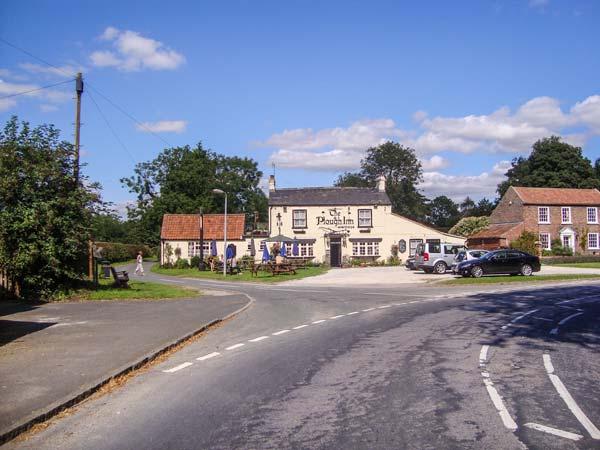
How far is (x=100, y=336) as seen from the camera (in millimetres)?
11406

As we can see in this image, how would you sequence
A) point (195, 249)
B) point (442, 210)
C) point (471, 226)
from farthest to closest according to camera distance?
point (442, 210) < point (471, 226) < point (195, 249)

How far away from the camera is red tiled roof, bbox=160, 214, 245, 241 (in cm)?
5359

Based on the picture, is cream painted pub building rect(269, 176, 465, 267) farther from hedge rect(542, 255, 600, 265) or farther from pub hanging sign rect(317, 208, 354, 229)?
hedge rect(542, 255, 600, 265)

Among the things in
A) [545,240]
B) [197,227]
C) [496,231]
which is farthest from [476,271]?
[197,227]

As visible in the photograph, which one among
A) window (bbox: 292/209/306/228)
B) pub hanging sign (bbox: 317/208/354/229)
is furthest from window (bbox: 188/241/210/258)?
pub hanging sign (bbox: 317/208/354/229)

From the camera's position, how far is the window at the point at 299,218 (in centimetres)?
5112

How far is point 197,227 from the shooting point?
54.9 meters

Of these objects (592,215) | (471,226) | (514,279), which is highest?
(592,215)

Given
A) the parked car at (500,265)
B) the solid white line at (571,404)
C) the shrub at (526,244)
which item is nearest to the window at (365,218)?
the shrub at (526,244)

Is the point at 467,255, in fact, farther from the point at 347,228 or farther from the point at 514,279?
the point at 347,228

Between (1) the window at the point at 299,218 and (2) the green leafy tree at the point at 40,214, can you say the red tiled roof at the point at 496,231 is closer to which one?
(1) the window at the point at 299,218

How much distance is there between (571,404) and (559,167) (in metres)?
76.9

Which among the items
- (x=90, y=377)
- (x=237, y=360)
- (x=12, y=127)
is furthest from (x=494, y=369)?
(x=12, y=127)

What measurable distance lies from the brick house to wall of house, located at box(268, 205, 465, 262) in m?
6.95
